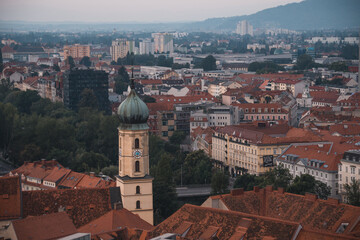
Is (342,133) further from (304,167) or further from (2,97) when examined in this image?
(2,97)

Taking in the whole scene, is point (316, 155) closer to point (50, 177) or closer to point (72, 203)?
point (50, 177)

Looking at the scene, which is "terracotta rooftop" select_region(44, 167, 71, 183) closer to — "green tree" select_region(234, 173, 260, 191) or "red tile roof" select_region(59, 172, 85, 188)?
"red tile roof" select_region(59, 172, 85, 188)

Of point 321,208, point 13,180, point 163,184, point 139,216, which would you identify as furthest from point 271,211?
point 163,184

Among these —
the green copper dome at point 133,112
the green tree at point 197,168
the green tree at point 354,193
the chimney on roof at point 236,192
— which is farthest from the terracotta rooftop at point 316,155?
the green copper dome at point 133,112

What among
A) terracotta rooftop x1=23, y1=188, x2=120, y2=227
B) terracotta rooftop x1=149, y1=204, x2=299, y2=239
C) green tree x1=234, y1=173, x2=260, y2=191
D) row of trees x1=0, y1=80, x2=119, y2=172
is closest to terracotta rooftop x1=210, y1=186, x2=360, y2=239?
→ terracotta rooftop x1=149, y1=204, x2=299, y2=239

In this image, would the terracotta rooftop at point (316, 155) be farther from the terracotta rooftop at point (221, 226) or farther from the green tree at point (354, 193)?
the terracotta rooftop at point (221, 226)

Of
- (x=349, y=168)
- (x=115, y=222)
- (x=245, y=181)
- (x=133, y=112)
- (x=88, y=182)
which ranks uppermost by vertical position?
(x=133, y=112)

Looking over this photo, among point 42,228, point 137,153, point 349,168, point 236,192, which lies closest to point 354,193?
point 349,168
